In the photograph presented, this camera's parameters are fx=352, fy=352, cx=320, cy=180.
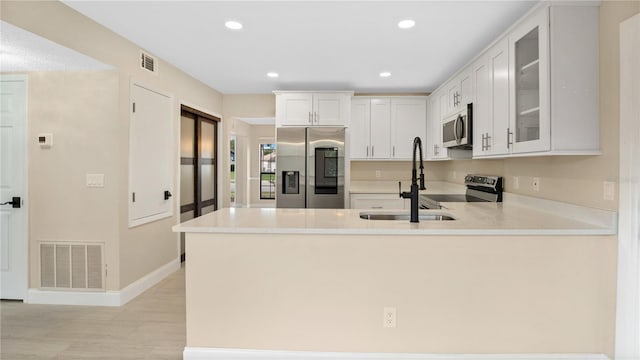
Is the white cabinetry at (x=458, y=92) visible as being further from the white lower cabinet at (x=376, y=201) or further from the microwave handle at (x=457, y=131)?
the white lower cabinet at (x=376, y=201)

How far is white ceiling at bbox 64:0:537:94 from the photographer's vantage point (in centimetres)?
250

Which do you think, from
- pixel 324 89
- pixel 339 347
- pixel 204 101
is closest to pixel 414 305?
pixel 339 347

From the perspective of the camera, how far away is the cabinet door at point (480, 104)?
2873mm


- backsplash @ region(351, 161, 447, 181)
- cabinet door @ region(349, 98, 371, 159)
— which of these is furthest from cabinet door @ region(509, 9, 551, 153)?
backsplash @ region(351, 161, 447, 181)

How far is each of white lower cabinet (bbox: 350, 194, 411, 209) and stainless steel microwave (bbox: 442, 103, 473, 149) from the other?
102 centimetres

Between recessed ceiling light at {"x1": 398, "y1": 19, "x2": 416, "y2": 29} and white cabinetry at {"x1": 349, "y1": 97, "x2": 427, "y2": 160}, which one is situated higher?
recessed ceiling light at {"x1": 398, "y1": 19, "x2": 416, "y2": 29}

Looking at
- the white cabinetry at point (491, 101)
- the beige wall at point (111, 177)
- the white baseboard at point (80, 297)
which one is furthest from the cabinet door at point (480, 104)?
the white baseboard at point (80, 297)

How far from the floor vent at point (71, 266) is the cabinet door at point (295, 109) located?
2.64 m

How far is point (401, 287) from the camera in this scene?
209 cm

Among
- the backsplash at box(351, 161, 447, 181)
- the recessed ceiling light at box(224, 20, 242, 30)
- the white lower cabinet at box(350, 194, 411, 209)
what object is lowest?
the white lower cabinet at box(350, 194, 411, 209)

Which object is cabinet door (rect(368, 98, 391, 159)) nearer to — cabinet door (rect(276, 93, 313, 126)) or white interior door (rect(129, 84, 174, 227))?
cabinet door (rect(276, 93, 313, 126))

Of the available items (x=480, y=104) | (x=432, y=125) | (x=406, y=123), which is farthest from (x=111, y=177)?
(x=432, y=125)

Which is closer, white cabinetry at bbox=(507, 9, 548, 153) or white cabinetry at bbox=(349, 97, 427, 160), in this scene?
white cabinetry at bbox=(507, 9, 548, 153)

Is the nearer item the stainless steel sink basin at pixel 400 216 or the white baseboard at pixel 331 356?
the white baseboard at pixel 331 356
